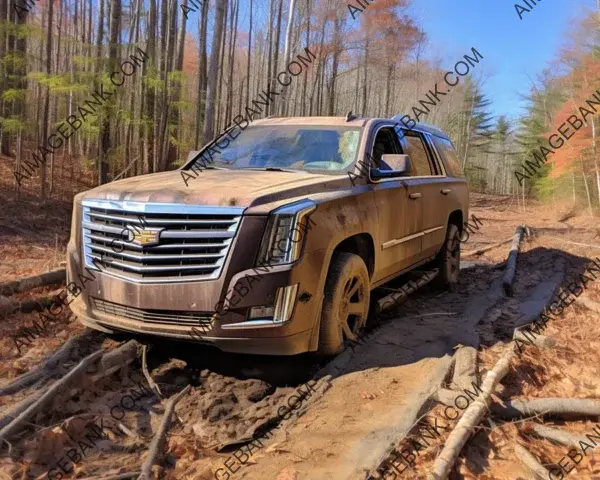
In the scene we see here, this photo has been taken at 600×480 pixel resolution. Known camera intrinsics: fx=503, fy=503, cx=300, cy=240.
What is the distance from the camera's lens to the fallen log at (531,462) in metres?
2.58

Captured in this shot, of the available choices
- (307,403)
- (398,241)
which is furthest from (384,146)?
(307,403)

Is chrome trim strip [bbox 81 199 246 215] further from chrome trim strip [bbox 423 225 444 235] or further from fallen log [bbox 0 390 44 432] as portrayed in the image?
chrome trim strip [bbox 423 225 444 235]

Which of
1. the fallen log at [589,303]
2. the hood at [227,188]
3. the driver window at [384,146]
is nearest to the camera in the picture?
the hood at [227,188]

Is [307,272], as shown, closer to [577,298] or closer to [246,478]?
[246,478]

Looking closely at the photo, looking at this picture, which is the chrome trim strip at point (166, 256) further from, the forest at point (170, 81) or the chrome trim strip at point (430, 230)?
the forest at point (170, 81)

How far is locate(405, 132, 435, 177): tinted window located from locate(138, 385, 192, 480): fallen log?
358 cm

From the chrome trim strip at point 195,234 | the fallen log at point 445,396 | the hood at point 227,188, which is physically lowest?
the fallen log at point 445,396

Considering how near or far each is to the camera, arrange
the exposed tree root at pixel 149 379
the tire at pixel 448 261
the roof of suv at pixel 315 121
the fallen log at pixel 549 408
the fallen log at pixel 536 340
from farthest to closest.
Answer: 1. the tire at pixel 448 261
2. the roof of suv at pixel 315 121
3. the fallen log at pixel 536 340
4. the exposed tree root at pixel 149 379
5. the fallen log at pixel 549 408

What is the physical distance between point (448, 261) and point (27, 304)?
5.13 meters

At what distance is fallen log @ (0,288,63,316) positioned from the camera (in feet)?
15.4

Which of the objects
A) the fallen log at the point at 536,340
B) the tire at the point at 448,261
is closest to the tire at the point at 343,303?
the fallen log at the point at 536,340

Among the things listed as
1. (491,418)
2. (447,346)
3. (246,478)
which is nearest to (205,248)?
(246,478)

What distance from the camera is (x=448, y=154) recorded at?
23.4 feet

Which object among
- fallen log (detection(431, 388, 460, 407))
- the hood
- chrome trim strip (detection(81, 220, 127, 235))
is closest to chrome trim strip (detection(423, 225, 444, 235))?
the hood
